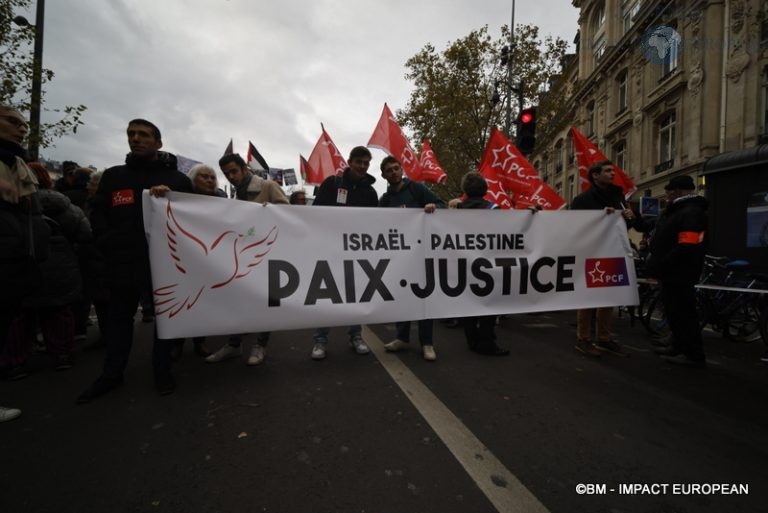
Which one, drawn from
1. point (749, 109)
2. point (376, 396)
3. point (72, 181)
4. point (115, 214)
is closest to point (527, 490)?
point (376, 396)

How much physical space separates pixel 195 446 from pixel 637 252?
6.94 metres

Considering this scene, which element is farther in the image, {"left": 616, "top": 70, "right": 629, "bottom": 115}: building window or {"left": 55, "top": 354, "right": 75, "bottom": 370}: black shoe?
{"left": 616, "top": 70, "right": 629, "bottom": 115}: building window

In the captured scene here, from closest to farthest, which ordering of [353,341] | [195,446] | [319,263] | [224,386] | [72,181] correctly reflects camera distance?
[195,446] → [224,386] → [319,263] → [353,341] → [72,181]

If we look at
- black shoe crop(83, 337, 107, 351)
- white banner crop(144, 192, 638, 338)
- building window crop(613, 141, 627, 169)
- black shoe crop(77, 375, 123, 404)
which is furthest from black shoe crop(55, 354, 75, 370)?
building window crop(613, 141, 627, 169)

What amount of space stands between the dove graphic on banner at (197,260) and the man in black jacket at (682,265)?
402 cm

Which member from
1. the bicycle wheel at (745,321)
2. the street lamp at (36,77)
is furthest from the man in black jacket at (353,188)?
the street lamp at (36,77)

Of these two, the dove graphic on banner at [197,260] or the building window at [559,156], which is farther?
the building window at [559,156]

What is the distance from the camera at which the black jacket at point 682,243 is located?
3527 mm

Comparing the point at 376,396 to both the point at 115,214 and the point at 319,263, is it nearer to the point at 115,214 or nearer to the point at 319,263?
the point at 319,263

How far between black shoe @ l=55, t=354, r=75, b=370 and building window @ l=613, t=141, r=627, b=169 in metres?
25.8

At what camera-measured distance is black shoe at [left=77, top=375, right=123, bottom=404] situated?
8.27 feet

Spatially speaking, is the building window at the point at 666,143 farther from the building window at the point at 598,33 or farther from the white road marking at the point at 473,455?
the white road marking at the point at 473,455

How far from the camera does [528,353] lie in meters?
3.74

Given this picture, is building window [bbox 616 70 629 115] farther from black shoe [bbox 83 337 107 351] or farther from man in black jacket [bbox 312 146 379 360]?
black shoe [bbox 83 337 107 351]
